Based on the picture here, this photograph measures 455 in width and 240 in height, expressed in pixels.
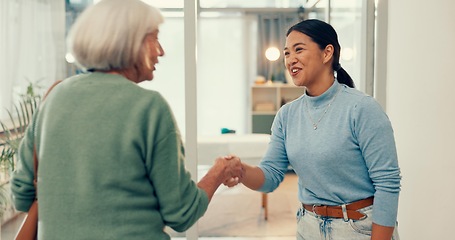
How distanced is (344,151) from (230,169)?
0.38 m

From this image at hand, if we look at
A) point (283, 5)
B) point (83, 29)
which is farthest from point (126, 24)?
point (283, 5)

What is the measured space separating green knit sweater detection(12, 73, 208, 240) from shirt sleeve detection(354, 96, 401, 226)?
2.18 feet

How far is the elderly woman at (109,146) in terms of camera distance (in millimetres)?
1133

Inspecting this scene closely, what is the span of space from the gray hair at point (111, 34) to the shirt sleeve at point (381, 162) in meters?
0.77

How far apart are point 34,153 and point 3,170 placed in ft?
6.60

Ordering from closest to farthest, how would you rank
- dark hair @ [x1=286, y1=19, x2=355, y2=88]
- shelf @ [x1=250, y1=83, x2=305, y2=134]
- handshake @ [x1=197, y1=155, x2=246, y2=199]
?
handshake @ [x1=197, y1=155, x2=246, y2=199] → dark hair @ [x1=286, y1=19, x2=355, y2=88] → shelf @ [x1=250, y1=83, x2=305, y2=134]

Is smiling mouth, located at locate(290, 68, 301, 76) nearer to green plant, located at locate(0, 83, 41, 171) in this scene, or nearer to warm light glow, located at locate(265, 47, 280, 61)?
green plant, located at locate(0, 83, 41, 171)

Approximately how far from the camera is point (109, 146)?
1.13 metres

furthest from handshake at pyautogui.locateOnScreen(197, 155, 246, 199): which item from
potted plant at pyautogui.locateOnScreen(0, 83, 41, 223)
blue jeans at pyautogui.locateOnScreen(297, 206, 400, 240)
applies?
potted plant at pyautogui.locateOnScreen(0, 83, 41, 223)

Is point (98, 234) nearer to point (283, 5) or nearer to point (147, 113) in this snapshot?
point (147, 113)

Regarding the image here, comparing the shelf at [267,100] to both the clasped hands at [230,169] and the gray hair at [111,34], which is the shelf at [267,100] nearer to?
the clasped hands at [230,169]

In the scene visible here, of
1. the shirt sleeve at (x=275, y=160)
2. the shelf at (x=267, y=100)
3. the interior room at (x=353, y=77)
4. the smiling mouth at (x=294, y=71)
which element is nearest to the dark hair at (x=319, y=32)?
the smiling mouth at (x=294, y=71)

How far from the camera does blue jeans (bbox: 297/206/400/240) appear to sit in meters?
1.61

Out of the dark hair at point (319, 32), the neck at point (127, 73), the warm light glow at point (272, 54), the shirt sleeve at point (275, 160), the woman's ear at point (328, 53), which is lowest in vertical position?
the shirt sleeve at point (275, 160)
